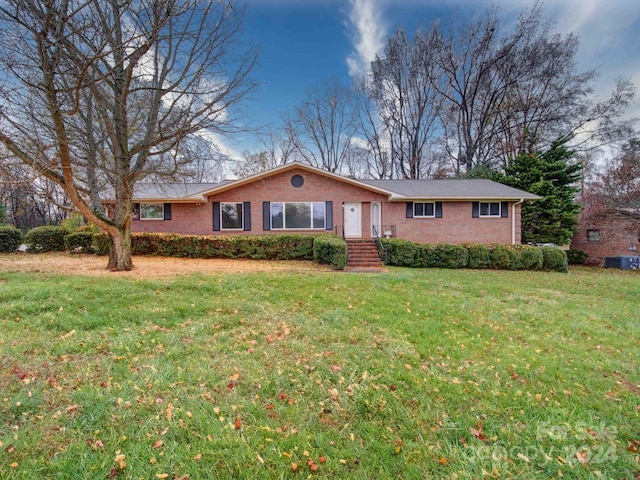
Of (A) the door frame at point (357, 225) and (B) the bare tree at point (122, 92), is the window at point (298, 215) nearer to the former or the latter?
(A) the door frame at point (357, 225)

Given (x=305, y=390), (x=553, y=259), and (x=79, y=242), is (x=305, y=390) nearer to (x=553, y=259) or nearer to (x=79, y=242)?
(x=553, y=259)

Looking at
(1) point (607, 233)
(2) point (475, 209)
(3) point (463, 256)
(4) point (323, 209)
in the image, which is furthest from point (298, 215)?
(1) point (607, 233)

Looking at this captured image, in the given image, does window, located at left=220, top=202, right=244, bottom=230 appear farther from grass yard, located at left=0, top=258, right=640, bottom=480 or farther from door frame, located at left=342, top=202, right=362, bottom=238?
grass yard, located at left=0, top=258, right=640, bottom=480

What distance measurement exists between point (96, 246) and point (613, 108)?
3425 cm

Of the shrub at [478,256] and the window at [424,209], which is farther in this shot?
the window at [424,209]

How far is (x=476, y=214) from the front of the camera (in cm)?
1638

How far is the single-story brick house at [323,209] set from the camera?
1538 centimetres

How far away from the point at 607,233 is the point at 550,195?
146 inches

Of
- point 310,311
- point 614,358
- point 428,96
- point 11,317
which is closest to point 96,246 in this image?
point 11,317

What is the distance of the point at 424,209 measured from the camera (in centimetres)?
1639

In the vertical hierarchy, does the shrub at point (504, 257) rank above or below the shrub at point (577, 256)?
above

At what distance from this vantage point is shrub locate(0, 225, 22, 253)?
13.5m

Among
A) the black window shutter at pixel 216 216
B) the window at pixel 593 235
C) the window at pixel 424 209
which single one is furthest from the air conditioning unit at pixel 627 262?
the black window shutter at pixel 216 216

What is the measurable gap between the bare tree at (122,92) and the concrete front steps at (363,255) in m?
7.20
